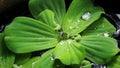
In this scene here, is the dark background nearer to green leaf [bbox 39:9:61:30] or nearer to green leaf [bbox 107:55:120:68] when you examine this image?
green leaf [bbox 39:9:61:30]

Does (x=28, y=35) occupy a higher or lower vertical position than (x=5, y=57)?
higher

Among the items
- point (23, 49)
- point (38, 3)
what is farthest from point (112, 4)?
point (23, 49)

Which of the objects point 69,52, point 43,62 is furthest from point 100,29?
point 43,62

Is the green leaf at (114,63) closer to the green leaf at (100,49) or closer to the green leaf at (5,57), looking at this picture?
the green leaf at (100,49)

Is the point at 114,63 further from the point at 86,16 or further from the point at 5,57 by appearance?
the point at 5,57

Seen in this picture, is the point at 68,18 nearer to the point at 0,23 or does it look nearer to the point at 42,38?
the point at 42,38
